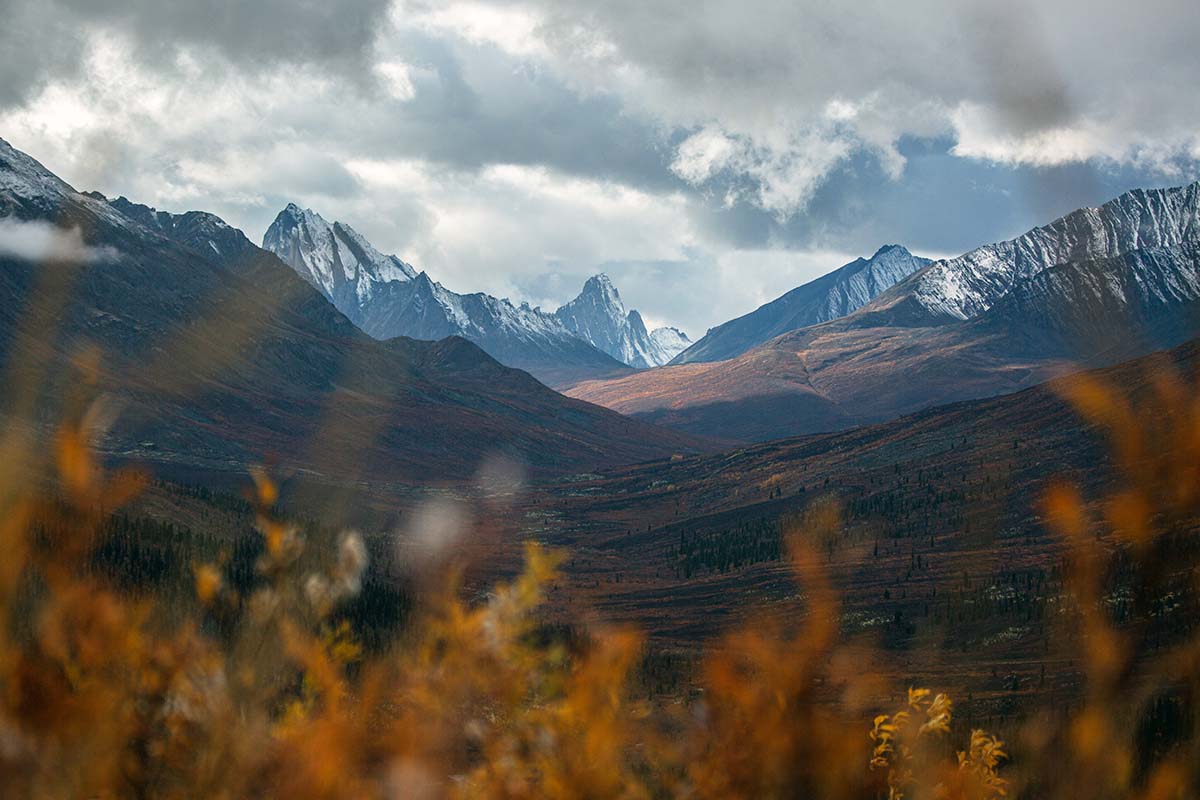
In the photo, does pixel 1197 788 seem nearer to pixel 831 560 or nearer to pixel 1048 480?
pixel 831 560

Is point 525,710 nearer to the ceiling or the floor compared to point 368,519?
nearer to the floor

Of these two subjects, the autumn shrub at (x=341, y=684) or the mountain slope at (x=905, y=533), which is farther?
the mountain slope at (x=905, y=533)

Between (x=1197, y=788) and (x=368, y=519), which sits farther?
(x=368, y=519)

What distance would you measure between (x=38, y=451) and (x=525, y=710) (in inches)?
7082

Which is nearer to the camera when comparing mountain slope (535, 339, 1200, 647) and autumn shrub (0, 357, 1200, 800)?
autumn shrub (0, 357, 1200, 800)

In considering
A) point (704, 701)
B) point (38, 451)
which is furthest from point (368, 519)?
point (704, 701)

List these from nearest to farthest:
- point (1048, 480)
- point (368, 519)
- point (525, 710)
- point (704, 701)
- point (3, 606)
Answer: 1. point (3, 606)
2. point (525, 710)
3. point (704, 701)
4. point (1048, 480)
5. point (368, 519)

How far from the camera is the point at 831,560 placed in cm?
13488

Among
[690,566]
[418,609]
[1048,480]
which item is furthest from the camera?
[690,566]

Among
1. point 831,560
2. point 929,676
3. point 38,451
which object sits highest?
point 38,451

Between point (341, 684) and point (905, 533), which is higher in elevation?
point (341, 684)

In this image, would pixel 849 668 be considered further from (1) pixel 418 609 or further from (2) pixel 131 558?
(2) pixel 131 558

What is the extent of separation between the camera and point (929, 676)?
291 feet

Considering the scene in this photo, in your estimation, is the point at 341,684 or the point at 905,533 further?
the point at 905,533
